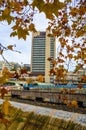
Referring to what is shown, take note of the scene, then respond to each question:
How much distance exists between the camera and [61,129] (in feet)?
30.0

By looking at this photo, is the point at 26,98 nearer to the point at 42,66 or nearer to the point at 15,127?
the point at 15,127

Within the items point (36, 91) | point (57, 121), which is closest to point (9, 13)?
point (57, 121)

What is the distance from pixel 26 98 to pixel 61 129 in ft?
169

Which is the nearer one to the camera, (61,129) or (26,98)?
(61,129)

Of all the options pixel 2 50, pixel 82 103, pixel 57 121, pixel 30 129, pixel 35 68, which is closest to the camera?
pixel 2 50

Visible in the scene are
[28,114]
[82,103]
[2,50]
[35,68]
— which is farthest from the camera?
[35,68]

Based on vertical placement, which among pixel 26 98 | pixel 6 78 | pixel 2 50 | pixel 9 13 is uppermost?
pixel 9 13

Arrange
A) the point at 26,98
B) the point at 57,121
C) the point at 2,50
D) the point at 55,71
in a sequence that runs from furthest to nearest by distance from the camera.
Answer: the point at 26,98, the point at 57,121, the point at 55,71, the point at 2,50

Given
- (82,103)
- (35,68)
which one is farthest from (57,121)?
(35,68)

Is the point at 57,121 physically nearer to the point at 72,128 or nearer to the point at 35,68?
the point at 72,128

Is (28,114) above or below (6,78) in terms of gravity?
below

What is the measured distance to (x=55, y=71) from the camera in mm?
8797

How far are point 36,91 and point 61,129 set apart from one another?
4645 cm

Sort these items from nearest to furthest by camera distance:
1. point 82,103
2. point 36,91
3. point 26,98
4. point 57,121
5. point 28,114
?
point 57,121
point 28,114
point 82,103
point 36,91
point 26,98
